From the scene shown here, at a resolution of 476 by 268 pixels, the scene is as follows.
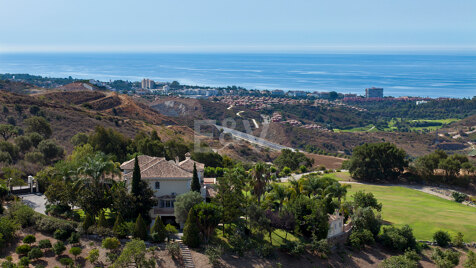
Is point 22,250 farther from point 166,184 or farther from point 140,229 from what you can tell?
point 166,184

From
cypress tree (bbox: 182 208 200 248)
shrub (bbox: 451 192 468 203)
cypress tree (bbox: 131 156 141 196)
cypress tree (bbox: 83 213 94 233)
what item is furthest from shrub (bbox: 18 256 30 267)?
shrub (bbox: 451 192 468 203)

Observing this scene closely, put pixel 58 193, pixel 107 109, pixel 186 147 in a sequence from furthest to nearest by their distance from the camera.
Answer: pixel 107 109, pixel 186 147, pixel 58 193

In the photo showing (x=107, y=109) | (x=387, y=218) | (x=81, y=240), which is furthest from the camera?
(x=107, y=109)

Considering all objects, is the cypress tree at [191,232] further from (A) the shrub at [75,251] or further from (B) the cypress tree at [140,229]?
(A) the shrub at [75,251]

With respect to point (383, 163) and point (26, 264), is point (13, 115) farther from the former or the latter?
point (383, 163)

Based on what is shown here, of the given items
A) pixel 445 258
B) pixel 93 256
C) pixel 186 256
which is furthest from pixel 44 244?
pixel 445 258

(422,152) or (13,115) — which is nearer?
(13,115)

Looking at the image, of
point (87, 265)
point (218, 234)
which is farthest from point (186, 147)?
point (87, 265)

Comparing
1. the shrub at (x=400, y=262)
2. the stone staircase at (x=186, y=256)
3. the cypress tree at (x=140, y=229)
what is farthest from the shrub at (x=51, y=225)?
the shrub at (x=400, y=262)
